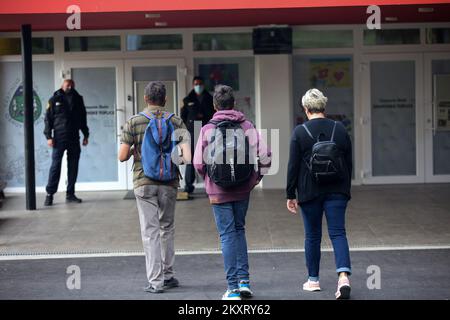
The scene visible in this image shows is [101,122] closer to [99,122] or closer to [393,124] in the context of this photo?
[99,122]

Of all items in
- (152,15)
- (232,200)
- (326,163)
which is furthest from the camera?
(152,15)

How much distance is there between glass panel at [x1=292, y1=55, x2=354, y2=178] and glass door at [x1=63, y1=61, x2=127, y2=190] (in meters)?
2.95

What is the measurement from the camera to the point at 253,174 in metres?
7.25

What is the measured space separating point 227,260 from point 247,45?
7.62 metres

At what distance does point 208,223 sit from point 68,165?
2926mm

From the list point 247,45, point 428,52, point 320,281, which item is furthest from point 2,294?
point 428,52

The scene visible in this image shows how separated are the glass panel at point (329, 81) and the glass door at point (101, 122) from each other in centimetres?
295

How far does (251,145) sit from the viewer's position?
724cm

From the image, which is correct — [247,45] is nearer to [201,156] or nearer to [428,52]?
[428,52]

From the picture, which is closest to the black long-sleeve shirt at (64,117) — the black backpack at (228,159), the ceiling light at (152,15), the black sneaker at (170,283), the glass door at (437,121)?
the ceiling light at (152,15)

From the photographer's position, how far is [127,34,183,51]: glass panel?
14297 millimetres

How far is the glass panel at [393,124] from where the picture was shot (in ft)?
47.3

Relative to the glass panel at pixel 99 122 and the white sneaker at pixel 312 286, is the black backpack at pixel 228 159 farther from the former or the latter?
the glass panel at pixel 99 122

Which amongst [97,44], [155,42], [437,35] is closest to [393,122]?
[437,35]
